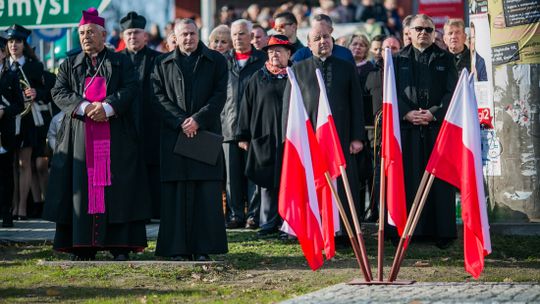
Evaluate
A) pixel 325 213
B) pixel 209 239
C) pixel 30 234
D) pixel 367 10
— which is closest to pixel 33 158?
pixel 30 234

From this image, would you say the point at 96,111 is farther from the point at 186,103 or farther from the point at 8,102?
the point at 8,102

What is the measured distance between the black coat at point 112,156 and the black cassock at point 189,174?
29 cm

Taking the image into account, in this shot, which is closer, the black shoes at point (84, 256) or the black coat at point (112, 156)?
the black coat at point (112, 156)

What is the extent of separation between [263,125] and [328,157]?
3941 mm

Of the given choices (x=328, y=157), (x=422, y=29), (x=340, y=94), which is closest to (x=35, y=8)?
(x=340, y=94)

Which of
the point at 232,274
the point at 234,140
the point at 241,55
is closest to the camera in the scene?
the point at 232,274

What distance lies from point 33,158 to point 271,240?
4549 millimetres

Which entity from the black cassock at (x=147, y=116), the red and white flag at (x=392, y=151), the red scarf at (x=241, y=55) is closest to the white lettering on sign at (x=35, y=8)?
the black cassock at (x=147, y=116)

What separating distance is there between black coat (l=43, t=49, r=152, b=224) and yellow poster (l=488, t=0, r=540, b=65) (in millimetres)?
4413

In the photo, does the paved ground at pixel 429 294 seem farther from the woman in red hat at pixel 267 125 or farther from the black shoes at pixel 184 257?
the woman in red hat at pixel 267 125

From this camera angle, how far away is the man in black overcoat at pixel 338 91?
13.8 m

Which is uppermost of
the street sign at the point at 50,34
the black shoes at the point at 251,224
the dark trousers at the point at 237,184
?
the street sign at the point at 50,34

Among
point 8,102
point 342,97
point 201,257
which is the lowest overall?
point 201,257

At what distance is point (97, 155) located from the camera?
12.6m
